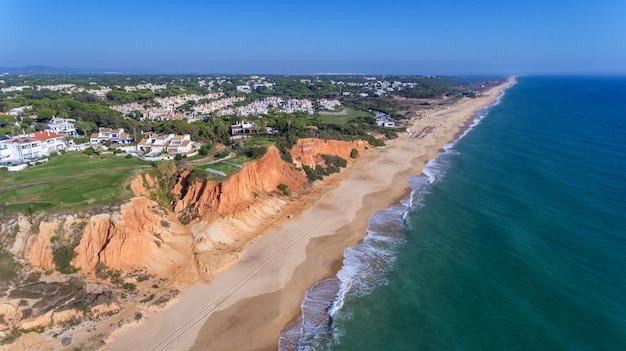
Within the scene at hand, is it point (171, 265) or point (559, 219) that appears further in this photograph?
point (559, 219)

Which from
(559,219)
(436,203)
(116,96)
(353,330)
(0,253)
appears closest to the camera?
(353,330)

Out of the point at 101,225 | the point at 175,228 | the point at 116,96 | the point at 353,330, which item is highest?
the point at 116,96

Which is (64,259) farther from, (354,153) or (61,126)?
(354,153)

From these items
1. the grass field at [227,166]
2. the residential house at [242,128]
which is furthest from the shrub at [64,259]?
the residential house at [242,128]

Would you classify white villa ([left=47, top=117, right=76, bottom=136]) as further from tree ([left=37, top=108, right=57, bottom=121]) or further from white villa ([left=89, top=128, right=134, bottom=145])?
white villa ([left=89, top=128, right=134, bottom=145])

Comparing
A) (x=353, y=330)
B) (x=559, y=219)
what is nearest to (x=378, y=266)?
(x=353, y=330)

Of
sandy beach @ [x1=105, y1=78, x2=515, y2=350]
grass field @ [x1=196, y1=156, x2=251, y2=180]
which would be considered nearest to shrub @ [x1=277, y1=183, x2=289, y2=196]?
sandy beach @ [x1=105, y1=78, x2=515, y2=350]

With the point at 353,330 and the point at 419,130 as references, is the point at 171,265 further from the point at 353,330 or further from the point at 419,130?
the point at 419,130
